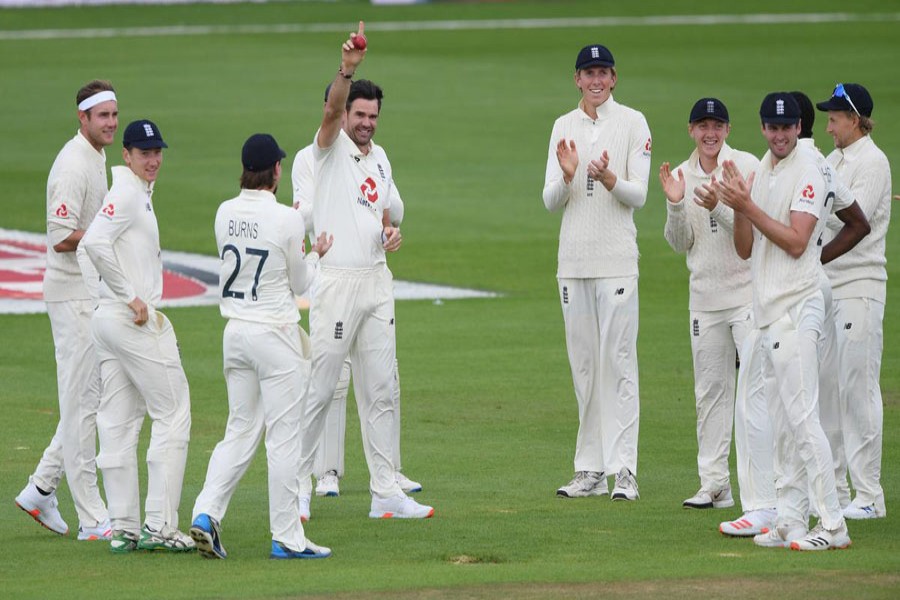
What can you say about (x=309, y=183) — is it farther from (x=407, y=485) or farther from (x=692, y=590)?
(x=692, y=590)

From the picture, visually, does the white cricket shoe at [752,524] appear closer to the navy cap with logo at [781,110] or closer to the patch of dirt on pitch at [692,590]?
the patch of dirt on pitch at [692,590]

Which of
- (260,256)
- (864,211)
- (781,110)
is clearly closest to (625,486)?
(864,211)

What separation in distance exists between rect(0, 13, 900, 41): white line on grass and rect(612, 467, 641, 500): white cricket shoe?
3840 centimetres

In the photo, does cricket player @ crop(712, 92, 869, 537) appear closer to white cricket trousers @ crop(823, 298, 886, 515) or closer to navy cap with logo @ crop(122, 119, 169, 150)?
white cricket trousers @ crop(823, 298, 886, 515)

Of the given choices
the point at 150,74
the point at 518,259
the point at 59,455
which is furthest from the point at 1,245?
the point at 150,74

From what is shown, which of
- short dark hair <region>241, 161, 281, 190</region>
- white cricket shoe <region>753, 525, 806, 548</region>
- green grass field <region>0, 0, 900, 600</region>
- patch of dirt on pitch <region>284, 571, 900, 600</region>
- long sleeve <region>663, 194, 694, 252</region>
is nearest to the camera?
patch of dirt on pitch <region>284, 571, 900, 600</region>

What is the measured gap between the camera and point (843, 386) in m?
10.5

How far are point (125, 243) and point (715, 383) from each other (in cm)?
389

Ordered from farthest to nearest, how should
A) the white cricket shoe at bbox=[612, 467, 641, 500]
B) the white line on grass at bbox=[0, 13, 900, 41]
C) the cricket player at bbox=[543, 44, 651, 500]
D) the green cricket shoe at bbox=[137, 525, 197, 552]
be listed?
1. the white line on grass at bbox=[0, 13, 900, 41]
2. the cricket player at bbox=[543, 44, 651, 500]
3. the white cricket shoe at bbox=[612, 467, 641, 500]
4. the green cricket shoe at bbox=[137, 525, 197, 552]

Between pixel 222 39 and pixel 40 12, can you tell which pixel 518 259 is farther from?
pixel 40 12

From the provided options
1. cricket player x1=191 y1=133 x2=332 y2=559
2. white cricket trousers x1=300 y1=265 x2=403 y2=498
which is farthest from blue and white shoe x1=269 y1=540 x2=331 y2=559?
white cricket trousers x1=300 y1=265 x2=403 y2=498

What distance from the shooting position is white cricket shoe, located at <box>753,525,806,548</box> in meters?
9.25

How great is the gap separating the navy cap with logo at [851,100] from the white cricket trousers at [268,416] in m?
3.67

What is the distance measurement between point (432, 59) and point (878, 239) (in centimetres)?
3360
